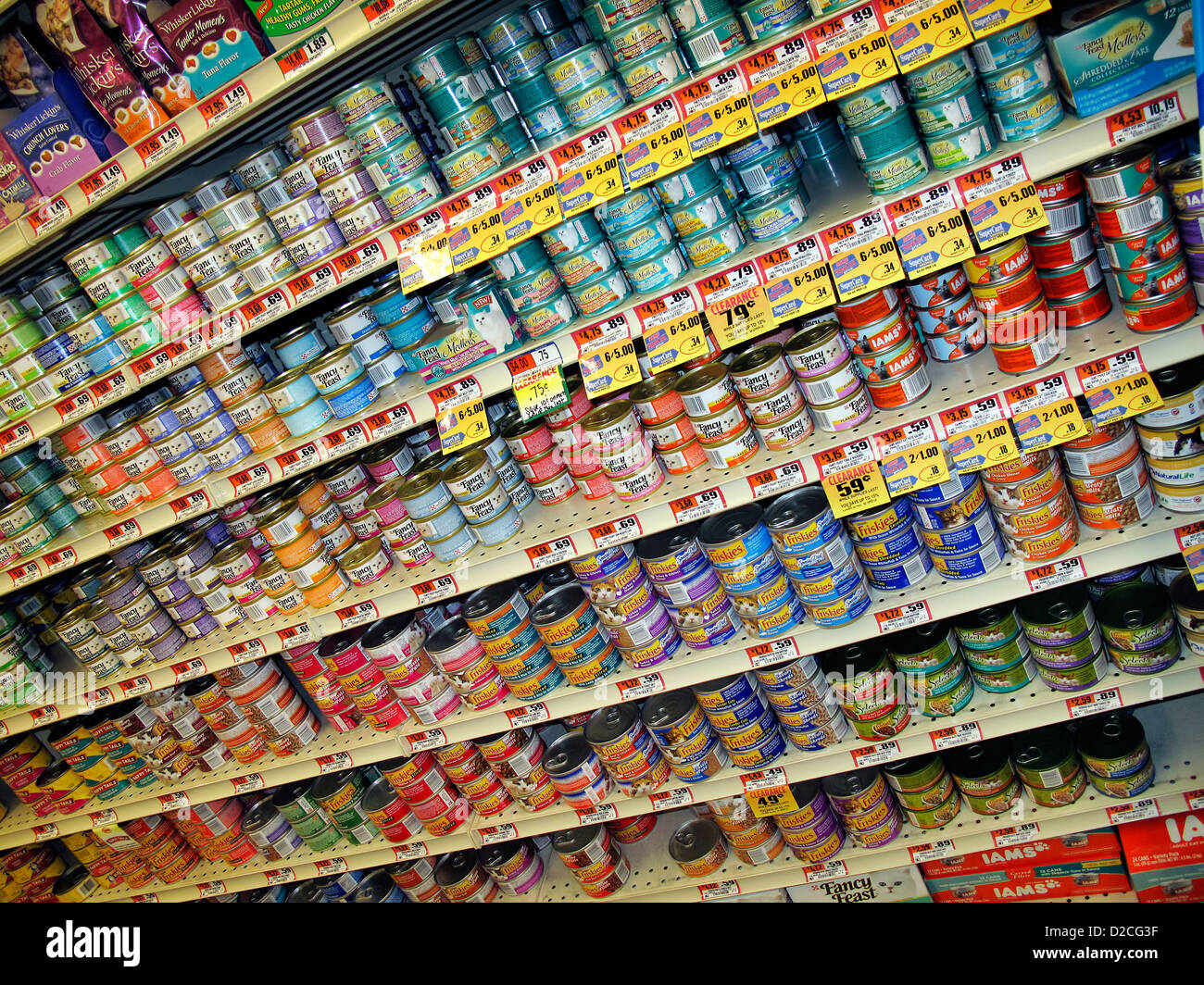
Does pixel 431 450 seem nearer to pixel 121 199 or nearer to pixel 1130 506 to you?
pixel 121 199

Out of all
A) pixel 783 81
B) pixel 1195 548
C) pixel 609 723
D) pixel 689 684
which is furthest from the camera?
pixel 609 723

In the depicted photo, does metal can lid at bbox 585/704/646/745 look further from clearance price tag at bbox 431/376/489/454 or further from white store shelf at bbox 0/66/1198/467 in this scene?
white store shelf at bbox 0/66/1198/467

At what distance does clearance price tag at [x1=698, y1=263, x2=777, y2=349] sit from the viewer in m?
2.03

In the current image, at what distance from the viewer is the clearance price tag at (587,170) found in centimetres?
193

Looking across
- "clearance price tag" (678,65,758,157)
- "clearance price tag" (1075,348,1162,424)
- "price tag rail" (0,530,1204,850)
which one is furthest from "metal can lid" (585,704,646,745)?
"clearance price tag" (678,65,758,157)

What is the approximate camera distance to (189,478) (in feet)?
8.55

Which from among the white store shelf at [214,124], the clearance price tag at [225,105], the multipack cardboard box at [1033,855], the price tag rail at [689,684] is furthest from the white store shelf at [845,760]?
the clearance price tag at [225,105]

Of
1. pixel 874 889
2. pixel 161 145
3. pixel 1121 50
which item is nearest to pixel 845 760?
pixel 874 889

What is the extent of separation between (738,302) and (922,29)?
646 mm

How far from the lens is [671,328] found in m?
2.09

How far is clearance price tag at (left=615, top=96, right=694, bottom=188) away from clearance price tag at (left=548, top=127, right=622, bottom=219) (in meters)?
0.03

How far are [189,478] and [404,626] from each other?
77 cm

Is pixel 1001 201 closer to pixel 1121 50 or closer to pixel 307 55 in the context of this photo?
pixel 1121 50
